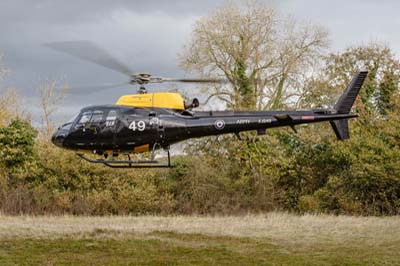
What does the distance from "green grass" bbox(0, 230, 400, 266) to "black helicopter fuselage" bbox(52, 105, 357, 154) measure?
3008 mm

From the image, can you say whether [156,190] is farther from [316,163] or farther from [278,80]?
[278,80]

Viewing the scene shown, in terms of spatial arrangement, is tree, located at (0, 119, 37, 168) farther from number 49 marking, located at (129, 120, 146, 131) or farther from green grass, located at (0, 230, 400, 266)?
number 49 marking, located at (129, 120, 146, 131)

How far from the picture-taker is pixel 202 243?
749 inches

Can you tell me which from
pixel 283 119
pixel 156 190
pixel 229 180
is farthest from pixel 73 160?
pixel 283 119

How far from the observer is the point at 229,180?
111 feet

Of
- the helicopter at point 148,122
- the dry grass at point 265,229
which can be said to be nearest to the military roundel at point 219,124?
the helicopter at point 148,122

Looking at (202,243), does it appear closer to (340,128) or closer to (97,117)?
(97,117)

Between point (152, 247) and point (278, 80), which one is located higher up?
point (278, 80)

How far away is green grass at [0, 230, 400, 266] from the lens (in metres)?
15.8

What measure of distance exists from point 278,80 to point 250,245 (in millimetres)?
25019

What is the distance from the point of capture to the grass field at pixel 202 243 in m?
16.0

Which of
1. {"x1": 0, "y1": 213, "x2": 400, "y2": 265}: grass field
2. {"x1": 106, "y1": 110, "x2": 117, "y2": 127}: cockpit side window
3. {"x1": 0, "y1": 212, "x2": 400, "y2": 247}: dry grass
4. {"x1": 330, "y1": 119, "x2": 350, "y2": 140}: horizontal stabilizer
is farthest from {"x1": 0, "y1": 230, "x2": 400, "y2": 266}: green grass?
{"x1": 106, "y1": 110, "x2": 117, "y2": 127}: cockpit side window

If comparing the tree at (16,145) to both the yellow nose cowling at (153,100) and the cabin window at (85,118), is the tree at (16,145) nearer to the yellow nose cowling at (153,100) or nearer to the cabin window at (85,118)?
the cabin window at (85,118)

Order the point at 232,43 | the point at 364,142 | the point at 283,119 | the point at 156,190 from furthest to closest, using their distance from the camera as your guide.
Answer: the point at 232,43, the point at 156,190, the point at 364,142, the point at 283,119
